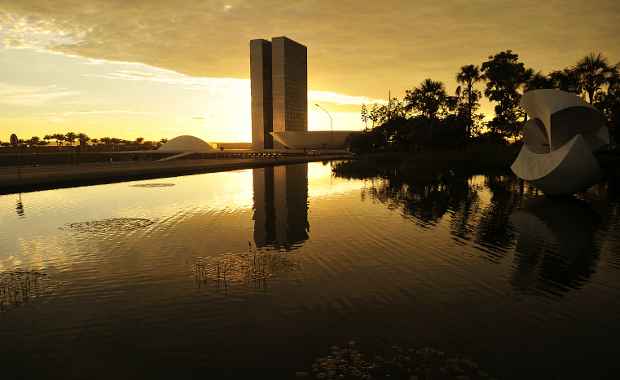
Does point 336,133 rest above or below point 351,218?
above

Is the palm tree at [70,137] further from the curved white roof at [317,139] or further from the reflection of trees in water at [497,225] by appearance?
the reflection of trees in water at [497,225]

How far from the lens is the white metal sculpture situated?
23.4m

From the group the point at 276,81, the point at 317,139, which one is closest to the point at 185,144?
the point at 317,139

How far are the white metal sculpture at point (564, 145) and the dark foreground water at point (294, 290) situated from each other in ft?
12.0

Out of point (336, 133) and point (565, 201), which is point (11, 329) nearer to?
point (565, 201)

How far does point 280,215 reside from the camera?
21.0 m

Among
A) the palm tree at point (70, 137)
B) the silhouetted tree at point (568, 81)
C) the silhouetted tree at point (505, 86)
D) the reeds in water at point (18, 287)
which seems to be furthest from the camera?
the palm tree at point (70, 137)

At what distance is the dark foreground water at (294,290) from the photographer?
7.25 meters

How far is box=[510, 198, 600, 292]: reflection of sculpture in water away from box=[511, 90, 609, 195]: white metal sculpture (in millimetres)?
1888

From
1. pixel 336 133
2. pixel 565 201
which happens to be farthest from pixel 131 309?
pixel 336 133

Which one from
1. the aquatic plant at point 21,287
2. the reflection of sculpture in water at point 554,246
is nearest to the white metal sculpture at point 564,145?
the reflection of sculpture in water at point 554,246

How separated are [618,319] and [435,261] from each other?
16.3ft

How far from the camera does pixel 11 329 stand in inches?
328

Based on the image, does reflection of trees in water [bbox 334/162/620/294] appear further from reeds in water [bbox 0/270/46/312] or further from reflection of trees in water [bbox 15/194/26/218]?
reflection of trees in water [bbox 15/194/26/218]
